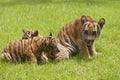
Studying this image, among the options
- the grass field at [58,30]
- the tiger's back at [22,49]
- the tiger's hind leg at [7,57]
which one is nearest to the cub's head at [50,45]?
the tiger's back at [22,49]

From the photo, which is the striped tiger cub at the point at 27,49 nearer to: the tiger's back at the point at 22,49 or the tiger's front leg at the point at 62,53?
the tiger's back at the point at 22,49

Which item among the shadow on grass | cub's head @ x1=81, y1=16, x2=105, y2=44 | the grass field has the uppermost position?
cub's head @ x1=81, y1=16, x2=105, y2=44

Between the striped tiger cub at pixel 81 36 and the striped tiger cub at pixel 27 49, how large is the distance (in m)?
0.61

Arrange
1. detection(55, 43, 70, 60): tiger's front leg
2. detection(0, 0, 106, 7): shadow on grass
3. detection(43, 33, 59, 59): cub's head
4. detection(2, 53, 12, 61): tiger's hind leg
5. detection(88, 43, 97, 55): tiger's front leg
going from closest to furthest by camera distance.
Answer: detection(43, 33, 59, 59): cub's head
detection(2, 53, 12, 61): tiger's hind leg
detection(55, 43, 70, 60): tiger's front leg
detection(88, 43, 97, 55): tiger's front leg
detection(0, 0, 106, 7): shadow on grass

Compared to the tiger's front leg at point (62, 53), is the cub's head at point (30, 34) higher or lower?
higher

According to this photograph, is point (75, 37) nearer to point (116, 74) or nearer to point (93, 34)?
point (93, 34)

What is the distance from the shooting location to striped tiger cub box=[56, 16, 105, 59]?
8.67m

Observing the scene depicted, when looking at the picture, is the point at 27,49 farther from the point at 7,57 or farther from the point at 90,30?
the point at 90,30

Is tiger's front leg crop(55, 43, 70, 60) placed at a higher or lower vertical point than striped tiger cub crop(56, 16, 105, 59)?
lower

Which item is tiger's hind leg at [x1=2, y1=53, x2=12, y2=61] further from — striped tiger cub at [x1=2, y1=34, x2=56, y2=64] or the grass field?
the grass field

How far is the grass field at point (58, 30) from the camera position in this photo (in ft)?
25.7

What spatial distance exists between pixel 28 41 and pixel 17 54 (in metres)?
0.38

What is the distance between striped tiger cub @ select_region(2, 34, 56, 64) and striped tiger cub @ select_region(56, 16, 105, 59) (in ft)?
2.00

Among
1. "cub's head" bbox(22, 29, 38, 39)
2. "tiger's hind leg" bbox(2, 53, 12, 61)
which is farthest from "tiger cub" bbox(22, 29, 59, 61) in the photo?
"tiger's hind leg" bbox(2, 53, 12, 61)
